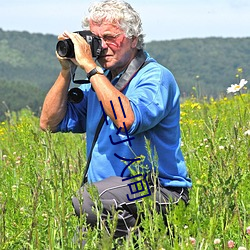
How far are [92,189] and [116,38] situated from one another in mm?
1335

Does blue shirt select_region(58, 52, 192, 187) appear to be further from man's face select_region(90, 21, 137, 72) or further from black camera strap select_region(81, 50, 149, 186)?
man's face select_region(90, 21, 137, 72)

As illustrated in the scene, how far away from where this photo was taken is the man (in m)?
3.25

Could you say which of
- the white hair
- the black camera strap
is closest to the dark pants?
the black camera strap

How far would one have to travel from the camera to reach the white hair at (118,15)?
11.5 feet

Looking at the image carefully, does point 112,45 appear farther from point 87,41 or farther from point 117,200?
point 117,200

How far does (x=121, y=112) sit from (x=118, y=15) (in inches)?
24.2

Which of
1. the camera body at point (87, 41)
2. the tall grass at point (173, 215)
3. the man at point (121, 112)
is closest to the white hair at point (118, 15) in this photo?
the man at point (121, 112)

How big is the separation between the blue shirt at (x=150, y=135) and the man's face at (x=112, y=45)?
0.12 m

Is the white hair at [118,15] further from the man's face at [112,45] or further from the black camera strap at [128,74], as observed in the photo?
the black camera strap at [128,74]

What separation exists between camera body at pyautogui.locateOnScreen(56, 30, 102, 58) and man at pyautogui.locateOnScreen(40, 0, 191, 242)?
31mm

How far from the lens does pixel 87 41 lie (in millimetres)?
3391

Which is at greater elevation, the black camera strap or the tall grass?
the black camera strap

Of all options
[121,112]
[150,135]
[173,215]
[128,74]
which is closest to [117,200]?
[150,135]

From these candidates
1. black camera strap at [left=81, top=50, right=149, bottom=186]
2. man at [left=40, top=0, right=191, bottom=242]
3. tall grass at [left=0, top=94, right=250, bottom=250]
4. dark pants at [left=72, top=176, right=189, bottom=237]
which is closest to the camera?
tall grass at [left=0, top=94, right=250, bottom=250]
